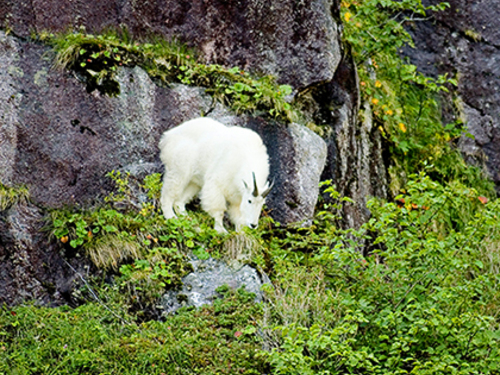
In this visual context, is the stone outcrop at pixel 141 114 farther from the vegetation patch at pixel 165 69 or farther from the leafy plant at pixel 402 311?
the leafy plant at pixel 402 311

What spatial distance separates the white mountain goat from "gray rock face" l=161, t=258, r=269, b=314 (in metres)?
0.58

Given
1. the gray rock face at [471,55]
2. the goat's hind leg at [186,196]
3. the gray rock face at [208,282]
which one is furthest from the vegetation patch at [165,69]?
the gray rock face at [471,55]

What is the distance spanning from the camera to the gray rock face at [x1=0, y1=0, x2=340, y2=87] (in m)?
10.3

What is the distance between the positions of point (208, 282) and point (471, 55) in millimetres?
8081

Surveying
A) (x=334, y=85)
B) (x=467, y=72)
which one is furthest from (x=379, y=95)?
(x=467, y=72)

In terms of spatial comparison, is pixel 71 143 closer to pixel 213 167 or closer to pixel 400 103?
pixel 213 167

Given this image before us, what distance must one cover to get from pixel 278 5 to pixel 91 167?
3.89 metres

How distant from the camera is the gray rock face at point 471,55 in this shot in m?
13.1

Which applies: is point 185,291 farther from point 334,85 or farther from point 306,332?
point 334,85

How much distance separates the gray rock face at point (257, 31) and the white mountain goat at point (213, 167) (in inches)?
71.2

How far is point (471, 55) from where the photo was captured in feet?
44.2

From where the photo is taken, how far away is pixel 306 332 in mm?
6234

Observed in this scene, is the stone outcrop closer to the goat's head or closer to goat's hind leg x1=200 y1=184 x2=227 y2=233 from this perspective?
goat's hind leg x1=200 y1=184 x2=227 y2=233

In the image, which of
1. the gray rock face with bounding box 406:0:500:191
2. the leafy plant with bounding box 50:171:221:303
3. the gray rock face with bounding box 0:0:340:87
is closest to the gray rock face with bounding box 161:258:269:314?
the leafy plant with bounding box 50:171:221:303
